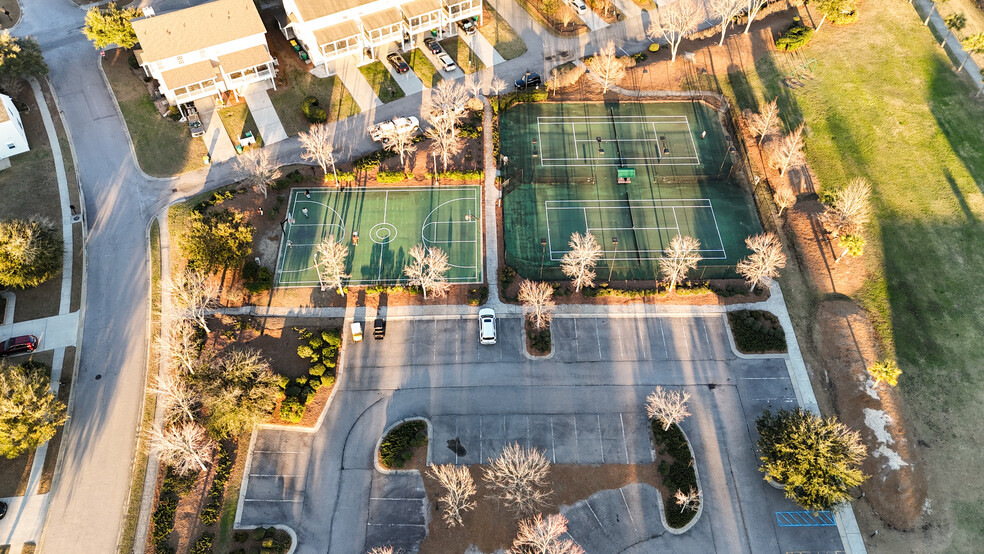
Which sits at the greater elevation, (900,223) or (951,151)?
(951,151)

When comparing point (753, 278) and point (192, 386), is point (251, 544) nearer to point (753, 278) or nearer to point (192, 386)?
point (192, 386)

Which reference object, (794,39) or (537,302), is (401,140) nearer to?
(537,302)

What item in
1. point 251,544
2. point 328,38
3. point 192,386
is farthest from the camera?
point 328,38

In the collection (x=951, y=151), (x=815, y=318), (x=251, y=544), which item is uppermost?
(x=951, y=151)

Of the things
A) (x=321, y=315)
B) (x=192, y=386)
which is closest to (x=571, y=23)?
(x=321, y=315)

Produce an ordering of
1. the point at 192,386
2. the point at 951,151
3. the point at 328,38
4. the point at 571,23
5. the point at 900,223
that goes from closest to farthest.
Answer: the point at 192,386 → the point at 900,223 → the point at 951,151 → the point at 328,38 → the point at 571,23
